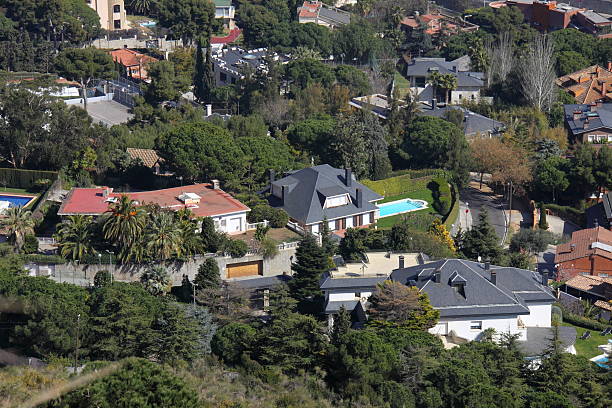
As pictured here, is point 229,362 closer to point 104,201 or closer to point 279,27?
point 104,201

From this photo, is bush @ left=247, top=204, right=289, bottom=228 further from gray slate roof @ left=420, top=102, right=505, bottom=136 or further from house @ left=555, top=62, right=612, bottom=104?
house @ left=555, top=62, right=612, bottom=104

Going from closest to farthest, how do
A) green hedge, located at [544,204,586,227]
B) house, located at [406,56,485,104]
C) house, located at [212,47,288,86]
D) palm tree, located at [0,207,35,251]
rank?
palm tree, located at [0,207,35,251] < green hedge, located at [544,204,586,227] < house, located at [212,47,288,86] < house, located at [406,56,485,104]

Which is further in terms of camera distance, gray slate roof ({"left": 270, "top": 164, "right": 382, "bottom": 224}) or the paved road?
Result: the paved road

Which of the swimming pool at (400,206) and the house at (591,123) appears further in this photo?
the house at (591,123)

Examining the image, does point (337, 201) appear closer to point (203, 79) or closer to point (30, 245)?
point (30, 245)

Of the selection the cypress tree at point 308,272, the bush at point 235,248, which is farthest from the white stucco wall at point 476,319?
the bush at point 235,248

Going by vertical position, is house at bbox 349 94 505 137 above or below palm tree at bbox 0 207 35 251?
below

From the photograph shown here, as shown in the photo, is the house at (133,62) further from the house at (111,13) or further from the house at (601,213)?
the house at (601,213)

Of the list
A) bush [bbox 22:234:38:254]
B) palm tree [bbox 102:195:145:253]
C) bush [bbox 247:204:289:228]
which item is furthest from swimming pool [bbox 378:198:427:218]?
bush [bbox 22:234:38:254]
